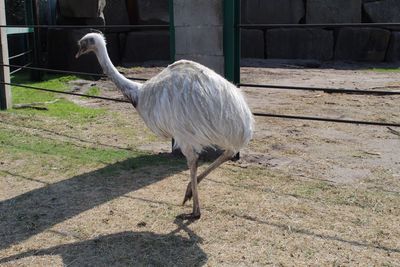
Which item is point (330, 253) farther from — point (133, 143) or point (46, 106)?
point (46, 106)

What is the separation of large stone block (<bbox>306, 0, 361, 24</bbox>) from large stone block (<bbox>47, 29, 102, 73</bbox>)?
5048mm

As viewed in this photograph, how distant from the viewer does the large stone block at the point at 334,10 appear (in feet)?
38.3

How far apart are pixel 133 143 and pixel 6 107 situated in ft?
7.10

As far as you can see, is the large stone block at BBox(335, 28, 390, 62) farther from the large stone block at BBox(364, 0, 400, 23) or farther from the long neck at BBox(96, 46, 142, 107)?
the long neck at BBox(96, 46, 142, 107)

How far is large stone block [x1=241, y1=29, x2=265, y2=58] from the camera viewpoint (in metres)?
11.6

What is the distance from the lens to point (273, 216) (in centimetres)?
340

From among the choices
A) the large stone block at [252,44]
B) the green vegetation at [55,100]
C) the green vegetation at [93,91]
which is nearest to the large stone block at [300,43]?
the large stone block at [252,44]

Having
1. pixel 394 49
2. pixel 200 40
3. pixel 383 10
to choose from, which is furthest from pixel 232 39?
pixel 383 10

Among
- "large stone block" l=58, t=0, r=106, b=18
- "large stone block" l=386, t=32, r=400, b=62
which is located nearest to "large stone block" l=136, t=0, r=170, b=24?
"large stone block" l=58, t=0, r=106, b=18

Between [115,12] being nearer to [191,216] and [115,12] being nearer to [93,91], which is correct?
[93,91]

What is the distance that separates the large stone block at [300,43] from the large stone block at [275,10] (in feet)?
1.41

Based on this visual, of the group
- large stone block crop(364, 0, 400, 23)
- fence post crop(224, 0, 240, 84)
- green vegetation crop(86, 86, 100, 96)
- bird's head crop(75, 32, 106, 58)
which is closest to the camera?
bird's head crop(75, 32, 106, 58)

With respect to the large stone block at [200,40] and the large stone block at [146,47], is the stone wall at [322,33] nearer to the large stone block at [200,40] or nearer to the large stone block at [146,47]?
the large stone block at [146,47]

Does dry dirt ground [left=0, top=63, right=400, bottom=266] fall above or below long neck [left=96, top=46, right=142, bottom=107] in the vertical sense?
below
